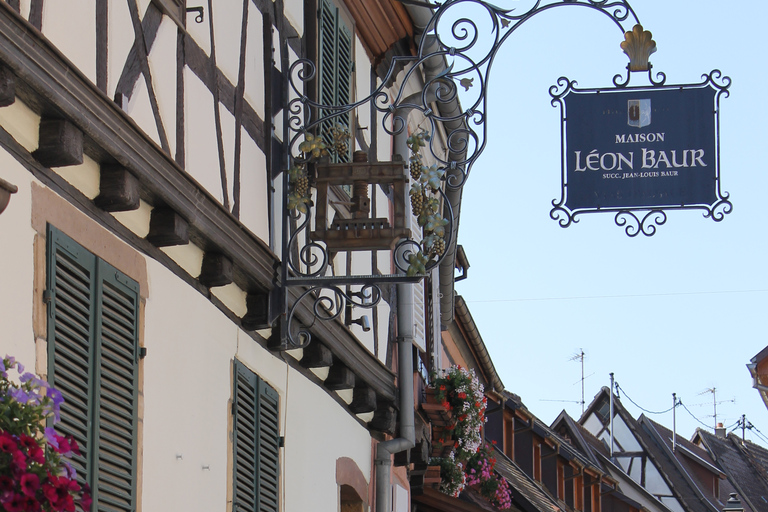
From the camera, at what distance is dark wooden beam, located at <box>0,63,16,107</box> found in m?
4.82

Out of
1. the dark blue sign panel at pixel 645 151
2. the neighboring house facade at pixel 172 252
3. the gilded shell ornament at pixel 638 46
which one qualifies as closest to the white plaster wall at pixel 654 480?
the neighboring house facade at pixel 172 252

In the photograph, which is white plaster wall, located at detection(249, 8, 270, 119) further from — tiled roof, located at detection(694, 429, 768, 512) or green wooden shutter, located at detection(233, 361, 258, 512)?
tiled roof, located at detection(694, 429, 768, 512)

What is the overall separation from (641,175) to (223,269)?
2841mm

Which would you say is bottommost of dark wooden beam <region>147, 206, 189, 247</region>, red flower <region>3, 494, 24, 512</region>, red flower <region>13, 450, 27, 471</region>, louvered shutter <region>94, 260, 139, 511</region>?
red flower <region>3, 494, 24, 512</region>

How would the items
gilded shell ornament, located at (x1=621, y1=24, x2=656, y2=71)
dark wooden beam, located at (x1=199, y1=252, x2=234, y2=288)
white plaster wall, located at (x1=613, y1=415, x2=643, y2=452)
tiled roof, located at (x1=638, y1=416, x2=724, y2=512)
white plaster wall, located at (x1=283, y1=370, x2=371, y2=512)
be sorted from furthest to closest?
white plaster wall, located at (x1=613, y1=415, x2=643, y2=452) → tiled roof, located at (x1=638, y1=416, x2=724, y2=512) → white plaster wall, located at (x1=283, y1=370, x2=371, y2=512) → gilded shell ornament, located at (x1=621, y1=24, x2=656, y2=71) → dark wooden beam, located at (x1=199, y1=252, x2=234, y2=288)

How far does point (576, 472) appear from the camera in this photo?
27453mm

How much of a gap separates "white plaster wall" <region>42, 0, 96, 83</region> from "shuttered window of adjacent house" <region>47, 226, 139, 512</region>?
27.0 inches

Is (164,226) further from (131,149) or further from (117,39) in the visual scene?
(117,39)

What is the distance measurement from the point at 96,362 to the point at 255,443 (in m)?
2.20

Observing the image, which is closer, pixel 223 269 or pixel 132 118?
pixel 132 118

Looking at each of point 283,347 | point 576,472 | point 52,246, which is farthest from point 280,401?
point 576,472

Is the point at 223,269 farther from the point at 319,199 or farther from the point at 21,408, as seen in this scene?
the point at 21,408

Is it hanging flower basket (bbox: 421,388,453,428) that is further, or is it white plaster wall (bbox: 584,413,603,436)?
white plaster wall (bbox: 584,413,603,436)

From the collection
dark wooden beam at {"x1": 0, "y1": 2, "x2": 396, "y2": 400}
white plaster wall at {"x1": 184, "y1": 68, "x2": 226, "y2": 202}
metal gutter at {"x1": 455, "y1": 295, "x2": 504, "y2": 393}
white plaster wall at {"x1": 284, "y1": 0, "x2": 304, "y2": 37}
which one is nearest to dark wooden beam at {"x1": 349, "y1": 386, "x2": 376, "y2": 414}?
dark wooden beam at {"x1": 0, "y1": 2, "x2": 396, "y2": 400}
